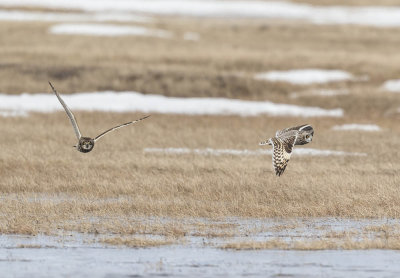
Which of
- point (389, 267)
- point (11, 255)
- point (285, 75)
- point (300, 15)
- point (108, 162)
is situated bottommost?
point (300, 15)

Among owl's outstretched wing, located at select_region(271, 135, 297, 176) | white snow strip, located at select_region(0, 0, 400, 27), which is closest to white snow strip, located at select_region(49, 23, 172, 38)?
white snow strip, located at select_region(0, 0, 400, 27)

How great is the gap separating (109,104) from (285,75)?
11.1 meters

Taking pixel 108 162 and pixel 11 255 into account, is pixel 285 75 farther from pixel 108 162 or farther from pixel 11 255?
pixel 11 255

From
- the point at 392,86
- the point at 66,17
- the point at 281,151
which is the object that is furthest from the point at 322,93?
the point at 66,17

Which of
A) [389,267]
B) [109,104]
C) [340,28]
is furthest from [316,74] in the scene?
[389,267]

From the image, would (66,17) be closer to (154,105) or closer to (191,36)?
(191,36)

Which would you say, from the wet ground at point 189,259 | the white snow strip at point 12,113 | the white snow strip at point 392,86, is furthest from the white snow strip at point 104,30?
the wet ground at point 189,259

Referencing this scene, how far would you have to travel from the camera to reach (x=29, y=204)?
748 inches

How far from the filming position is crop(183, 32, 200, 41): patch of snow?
6184cm

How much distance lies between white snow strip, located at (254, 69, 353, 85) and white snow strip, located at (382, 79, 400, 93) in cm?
242

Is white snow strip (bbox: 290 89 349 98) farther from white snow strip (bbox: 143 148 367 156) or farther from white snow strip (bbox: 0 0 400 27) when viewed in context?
white snow strip (bbox: 0 0 400 27)

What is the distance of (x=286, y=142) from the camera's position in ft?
61.3

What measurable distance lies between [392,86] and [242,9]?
42.7 meters

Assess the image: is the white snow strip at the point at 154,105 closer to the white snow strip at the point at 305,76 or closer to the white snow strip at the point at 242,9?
the white snow strip at the point at 305,76
